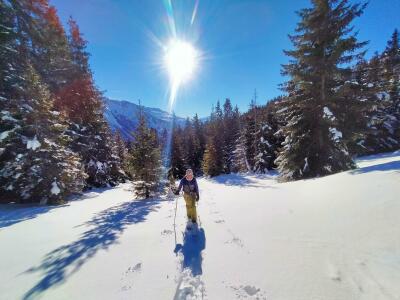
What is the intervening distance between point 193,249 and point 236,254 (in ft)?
3.38

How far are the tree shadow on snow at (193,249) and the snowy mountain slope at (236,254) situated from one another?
2 centimetres

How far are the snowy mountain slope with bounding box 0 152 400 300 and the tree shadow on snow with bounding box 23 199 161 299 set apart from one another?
0.08 ft

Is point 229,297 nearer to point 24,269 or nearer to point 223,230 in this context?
point 223,230

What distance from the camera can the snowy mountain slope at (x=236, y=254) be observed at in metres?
3.39

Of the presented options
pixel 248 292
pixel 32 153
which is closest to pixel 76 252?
pixel 248 292

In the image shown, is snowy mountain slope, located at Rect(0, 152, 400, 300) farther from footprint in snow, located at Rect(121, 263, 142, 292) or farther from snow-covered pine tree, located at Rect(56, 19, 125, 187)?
snow-covered pine tree, located at Rect(56, 19, 125, 187)

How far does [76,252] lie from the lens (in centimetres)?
526

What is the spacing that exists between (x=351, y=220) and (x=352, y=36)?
1187cm

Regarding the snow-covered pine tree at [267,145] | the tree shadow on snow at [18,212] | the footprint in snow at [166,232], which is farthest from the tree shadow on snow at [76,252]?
the snow-covered pine tree at [267,145]

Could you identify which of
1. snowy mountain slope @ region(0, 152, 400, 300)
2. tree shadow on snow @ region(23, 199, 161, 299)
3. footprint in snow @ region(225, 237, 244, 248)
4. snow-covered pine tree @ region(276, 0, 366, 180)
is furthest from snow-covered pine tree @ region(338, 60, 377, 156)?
tree shadow on snow @ region(23, 199, 161, 299)

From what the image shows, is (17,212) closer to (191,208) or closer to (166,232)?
(166,232)

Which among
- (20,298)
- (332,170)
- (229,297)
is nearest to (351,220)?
(229,297)

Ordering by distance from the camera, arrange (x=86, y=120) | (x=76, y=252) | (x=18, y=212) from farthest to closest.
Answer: (x=86, y=120), (x=18, y=212), (x=76, y=252)

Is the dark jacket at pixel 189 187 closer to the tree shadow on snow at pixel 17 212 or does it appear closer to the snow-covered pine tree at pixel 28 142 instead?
the tree shadow on snow at pixel 17 212
